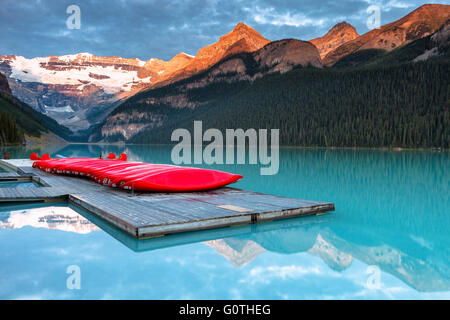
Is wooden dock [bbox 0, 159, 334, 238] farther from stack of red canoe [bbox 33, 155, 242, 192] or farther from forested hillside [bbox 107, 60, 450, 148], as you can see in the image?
forested hillside [bbox 107, 60, 450, 148]

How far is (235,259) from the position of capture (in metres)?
6.87

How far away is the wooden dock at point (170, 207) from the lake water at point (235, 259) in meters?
0.25

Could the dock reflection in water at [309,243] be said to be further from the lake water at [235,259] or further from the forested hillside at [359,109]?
the forested hillside at [359,109]

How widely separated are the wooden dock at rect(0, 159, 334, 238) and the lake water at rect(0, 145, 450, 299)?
0.25m

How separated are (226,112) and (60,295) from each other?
532 feet

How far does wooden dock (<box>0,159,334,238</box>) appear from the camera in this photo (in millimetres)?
8117

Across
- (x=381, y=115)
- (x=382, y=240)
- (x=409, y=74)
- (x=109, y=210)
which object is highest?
(x=409, y=74)

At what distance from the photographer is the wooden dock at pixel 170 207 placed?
8117mm

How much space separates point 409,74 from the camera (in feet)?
403

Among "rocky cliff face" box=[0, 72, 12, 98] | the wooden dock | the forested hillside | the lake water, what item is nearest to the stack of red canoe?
the wooden dock

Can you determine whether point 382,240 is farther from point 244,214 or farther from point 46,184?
point 46,184

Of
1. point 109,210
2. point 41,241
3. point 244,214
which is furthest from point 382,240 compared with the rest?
point 41,241

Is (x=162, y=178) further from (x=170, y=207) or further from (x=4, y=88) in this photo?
(x=4, y=88)

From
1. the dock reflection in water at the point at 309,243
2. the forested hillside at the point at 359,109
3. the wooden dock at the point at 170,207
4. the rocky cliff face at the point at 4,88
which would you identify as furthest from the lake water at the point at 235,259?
the rocky cliff face at the point at 4,88
